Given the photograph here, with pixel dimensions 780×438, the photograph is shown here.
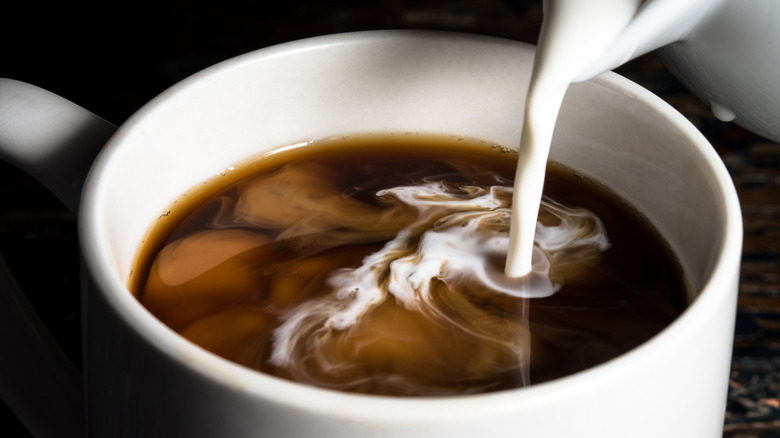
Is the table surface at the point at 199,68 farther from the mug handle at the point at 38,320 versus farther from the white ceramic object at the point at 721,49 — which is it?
the white ceramic object at the point at 721,49

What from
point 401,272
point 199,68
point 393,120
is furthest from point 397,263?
point 199,68

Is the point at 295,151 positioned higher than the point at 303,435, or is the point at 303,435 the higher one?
the point at 295,151

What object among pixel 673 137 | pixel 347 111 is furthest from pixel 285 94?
pixel 673 137

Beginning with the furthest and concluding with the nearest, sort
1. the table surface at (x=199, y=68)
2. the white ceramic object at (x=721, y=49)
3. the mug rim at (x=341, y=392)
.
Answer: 1. the table surface at (x=199, y=68)
2. the white ceramic object at (x=721, y=49)
3. the mug rim at (x=341, y=392)

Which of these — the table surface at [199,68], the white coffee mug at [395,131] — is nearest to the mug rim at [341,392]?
the white coffee mug at [395,131]

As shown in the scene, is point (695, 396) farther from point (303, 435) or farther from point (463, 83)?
point (463, 83)

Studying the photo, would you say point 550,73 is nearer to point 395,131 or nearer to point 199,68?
point 395,131
